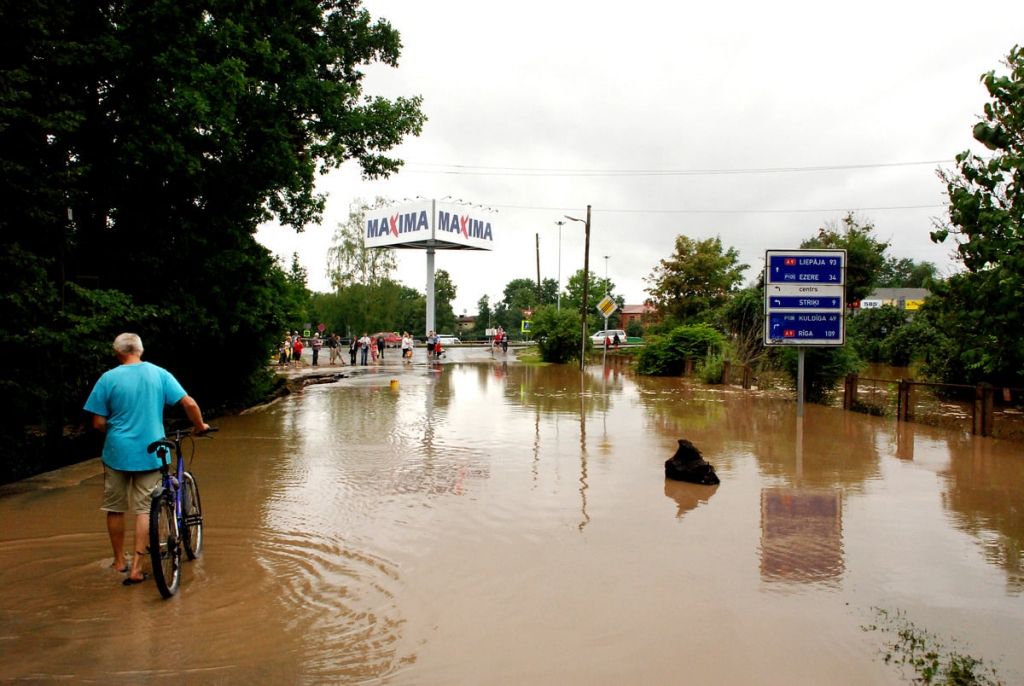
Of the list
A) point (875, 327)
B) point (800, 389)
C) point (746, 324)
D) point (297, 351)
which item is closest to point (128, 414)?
point (800, 389)

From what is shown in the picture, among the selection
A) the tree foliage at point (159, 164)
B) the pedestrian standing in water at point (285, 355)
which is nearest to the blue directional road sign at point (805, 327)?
the tree foliage at point (159, 164)

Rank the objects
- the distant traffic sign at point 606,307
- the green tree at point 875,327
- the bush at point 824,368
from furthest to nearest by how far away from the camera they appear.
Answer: the green tree at point 875,327
the distant traffic sign at point 606,307
the bush at point 824,368

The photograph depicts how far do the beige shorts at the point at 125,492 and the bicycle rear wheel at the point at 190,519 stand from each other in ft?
0.92

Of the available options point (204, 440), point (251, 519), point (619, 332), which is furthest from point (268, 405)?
point (619, 332)

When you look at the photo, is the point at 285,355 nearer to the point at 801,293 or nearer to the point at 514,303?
the point at 801,293

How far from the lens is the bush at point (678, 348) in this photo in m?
29.8

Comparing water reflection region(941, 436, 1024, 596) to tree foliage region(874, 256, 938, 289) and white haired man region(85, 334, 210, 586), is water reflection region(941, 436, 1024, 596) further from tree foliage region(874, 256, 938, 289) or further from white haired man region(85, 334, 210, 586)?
tree foliage region(874, 256, 938, 289)

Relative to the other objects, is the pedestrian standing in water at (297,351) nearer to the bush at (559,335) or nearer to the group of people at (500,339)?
the bush at (559,335)

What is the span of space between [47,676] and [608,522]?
15.8 ft

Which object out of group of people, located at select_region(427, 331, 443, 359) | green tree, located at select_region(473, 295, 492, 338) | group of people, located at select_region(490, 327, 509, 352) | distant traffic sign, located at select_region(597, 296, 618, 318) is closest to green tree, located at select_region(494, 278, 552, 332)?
green tree, located at select_region(473, 295, 492, 338)

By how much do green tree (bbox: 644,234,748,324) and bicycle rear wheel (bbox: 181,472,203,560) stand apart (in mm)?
32559

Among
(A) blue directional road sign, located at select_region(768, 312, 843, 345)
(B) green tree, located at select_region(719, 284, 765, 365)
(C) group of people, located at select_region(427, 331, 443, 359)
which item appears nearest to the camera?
(A) blue directional road sign, located at select_region(768, 312, 843, 345)

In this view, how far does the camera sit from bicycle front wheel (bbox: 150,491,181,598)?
5.10m

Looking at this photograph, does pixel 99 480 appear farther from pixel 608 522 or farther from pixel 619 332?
pixel 619 332
